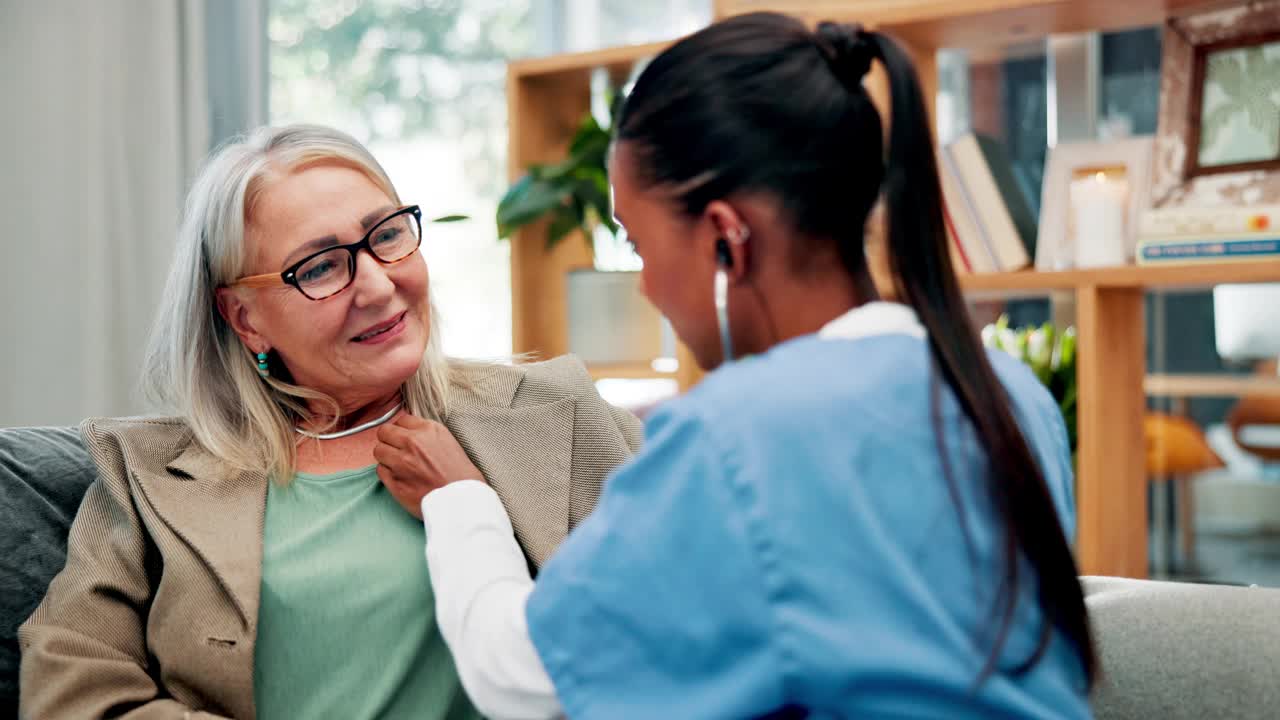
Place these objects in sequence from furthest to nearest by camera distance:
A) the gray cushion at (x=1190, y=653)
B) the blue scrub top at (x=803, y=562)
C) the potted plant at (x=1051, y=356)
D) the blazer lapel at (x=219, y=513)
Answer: the potted plant at (x=1051, y=356)
the blazer lapel at (x=219, y=513)
the gray cushion at (x=1190, y=653)
the blue scrub top at (x=803, y=562)

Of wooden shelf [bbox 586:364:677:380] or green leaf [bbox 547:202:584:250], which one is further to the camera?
green leaf [bbox 547:202:584:250]

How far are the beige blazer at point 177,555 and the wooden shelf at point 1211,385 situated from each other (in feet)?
6.77

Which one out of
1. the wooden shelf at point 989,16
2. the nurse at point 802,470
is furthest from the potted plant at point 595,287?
the nurse at point 802,470

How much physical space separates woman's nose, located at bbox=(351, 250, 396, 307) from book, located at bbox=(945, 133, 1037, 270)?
149cm

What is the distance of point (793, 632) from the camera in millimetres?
770

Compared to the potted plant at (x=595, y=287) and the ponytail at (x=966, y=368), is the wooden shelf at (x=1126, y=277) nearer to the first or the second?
the potted plant at (x=595, y=287)

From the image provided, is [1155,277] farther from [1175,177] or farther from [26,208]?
[26,208]

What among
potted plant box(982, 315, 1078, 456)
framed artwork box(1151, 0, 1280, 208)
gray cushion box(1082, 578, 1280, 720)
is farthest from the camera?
potted plant box(982, 315, 1078, 456)

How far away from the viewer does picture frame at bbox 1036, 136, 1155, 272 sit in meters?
2.37

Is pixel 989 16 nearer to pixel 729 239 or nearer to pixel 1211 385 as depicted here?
pixel 1211 385

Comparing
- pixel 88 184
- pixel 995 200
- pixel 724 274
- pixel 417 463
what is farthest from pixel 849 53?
pixel 88 184

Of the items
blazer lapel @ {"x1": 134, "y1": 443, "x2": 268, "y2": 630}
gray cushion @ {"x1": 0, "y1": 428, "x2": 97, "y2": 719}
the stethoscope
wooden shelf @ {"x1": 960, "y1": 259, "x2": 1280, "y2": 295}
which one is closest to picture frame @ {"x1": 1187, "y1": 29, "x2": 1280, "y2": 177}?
wooden shelf @ {"x1": 960, "y1": 259, "x2": 1280, "y2": 295}

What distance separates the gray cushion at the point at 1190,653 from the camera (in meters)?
1.17

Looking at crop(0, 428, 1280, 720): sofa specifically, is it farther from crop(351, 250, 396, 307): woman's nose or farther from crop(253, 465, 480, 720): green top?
crop(351, 250, 396, 307): woman's nose
